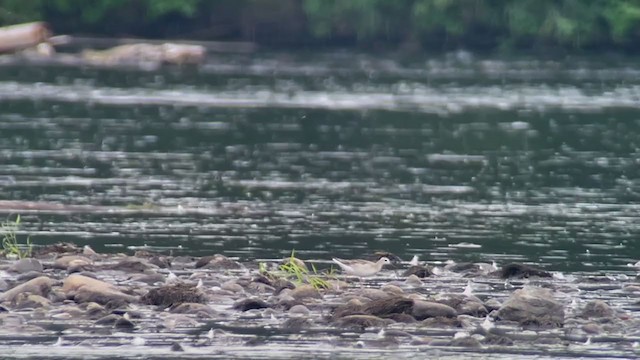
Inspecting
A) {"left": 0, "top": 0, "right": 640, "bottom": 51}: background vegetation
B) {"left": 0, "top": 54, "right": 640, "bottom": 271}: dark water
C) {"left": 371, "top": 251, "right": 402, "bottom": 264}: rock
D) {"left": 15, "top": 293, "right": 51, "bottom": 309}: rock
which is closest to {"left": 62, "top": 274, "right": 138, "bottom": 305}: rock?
{"left": 15, "top": 293, "right": 51, "bottom": 309}: rock

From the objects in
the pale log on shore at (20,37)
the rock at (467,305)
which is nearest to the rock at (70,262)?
the pale log on shore at (20,37)

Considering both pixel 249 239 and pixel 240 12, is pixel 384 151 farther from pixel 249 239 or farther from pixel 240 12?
pixel 240 12

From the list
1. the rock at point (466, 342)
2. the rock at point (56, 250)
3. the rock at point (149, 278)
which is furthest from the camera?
the rock at point (56, 250)

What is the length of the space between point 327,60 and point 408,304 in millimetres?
54877

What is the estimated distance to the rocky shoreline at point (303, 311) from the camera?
15.4m

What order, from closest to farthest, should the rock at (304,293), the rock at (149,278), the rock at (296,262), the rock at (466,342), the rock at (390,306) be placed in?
the rock at (466,342), the rock at (390,306), the rock at (304,293), the rock at (149,278), the rock at (296,262)

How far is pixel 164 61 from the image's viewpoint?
226 ft

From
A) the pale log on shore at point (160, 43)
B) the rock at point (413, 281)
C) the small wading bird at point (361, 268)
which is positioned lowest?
the pale log on shore at point (160, 43)

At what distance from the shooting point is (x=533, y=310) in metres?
16.7

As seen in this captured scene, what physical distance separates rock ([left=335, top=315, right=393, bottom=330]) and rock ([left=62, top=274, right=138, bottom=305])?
2.20 meters

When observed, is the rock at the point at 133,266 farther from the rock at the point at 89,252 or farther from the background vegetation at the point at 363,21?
the background vegetation at the point at 363,21

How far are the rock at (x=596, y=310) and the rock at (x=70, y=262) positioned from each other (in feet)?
18.8

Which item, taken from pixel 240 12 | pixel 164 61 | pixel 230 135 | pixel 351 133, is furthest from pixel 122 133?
pixel 240 12

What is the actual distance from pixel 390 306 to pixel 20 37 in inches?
179
